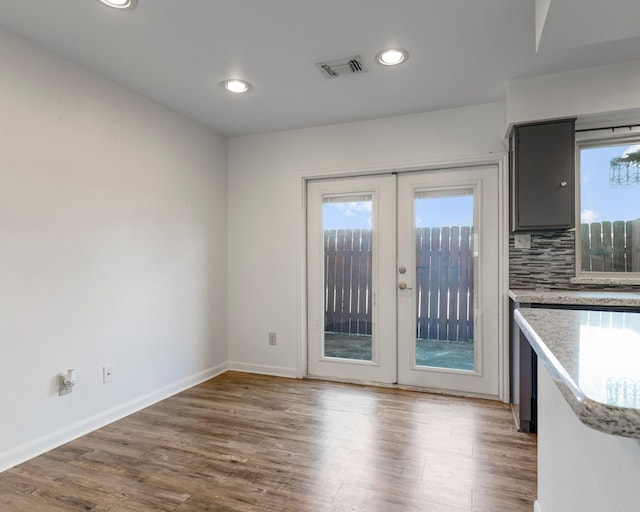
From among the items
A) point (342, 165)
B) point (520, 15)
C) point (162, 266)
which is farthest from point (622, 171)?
point (162, 266)

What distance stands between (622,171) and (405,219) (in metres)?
1.58

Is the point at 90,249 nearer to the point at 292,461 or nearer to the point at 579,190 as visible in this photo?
the point at 292,461

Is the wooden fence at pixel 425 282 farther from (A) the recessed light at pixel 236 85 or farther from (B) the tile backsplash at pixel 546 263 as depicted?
(A) the recessed light at pixel 236 85

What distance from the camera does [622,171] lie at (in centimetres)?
281

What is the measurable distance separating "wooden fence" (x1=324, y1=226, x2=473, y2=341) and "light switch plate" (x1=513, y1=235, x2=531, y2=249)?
1.13 ft

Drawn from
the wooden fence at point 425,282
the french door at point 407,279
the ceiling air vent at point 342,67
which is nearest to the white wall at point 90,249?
the french door at point 407,279

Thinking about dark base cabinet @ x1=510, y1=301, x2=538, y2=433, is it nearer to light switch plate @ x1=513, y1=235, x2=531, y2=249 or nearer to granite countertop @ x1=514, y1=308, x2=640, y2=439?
light switch plate @ x1=513, y1=235, x2=531, y2=249

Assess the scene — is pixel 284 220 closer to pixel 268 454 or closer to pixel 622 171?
pixel 268 454

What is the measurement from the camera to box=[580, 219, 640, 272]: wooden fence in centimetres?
278

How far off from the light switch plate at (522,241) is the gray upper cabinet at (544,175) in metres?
0.25

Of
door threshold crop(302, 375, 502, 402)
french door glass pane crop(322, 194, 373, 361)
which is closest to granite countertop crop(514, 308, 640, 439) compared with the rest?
door threshold crop(302, 375, 502, 402)

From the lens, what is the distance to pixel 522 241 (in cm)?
301

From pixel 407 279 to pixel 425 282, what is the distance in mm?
154

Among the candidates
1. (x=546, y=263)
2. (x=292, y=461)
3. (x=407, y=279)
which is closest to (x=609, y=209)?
(x=546, y=263)
